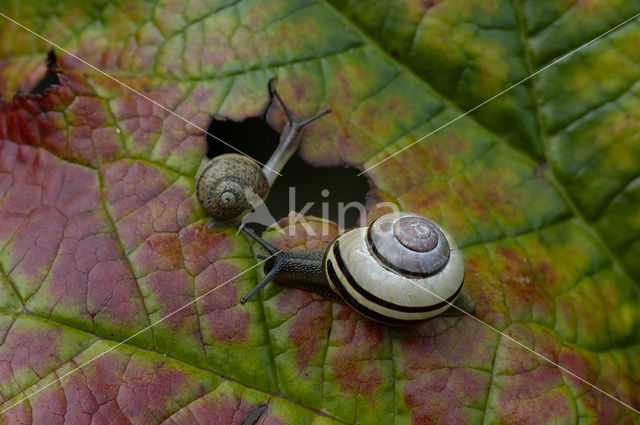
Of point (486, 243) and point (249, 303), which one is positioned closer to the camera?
point (249, 303)

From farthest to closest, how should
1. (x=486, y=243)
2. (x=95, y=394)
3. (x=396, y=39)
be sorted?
(x=396, y=39), (x=486, y=243), (x=95, y=394)

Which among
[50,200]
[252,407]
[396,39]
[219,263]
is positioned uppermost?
[396,39]

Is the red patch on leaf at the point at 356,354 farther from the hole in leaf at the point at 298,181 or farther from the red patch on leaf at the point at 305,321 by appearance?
the hole in leaf at the point at 298,181

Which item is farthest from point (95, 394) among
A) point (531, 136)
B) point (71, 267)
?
point (531, 136)

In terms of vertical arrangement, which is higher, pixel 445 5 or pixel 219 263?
pixel 445 5

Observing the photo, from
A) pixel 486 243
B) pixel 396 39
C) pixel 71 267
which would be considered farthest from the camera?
pixel 396 39

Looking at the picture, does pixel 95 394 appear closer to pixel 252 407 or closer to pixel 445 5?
pixel 252 407

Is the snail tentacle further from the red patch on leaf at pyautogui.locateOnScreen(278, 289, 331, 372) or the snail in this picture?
the red patch on leaf at pyautogui.locateOnScreen(278, 289, 331, 372)
